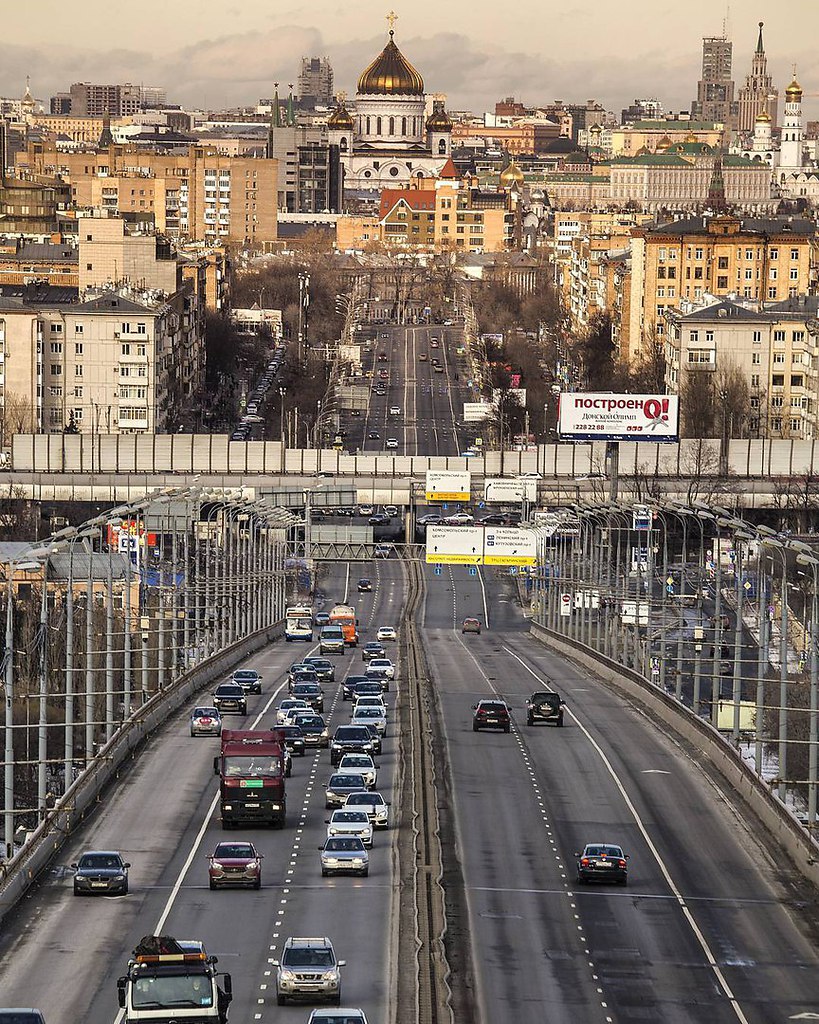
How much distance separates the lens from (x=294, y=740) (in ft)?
212

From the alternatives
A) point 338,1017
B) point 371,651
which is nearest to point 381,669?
point 371,651

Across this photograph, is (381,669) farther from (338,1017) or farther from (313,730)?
(338,1017)

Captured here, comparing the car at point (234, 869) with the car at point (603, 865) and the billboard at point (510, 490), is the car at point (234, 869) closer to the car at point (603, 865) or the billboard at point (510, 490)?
the car at point (603, 865)

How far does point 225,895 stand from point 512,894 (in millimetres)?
4828

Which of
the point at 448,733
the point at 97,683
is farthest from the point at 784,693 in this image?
the point at 97,683

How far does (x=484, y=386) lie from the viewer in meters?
198

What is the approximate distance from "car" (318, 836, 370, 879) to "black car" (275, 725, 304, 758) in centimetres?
1598

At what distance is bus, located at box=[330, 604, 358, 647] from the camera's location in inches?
4257

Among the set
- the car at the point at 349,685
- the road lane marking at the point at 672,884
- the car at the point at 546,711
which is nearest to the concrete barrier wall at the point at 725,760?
the road lane marking at the point at 672,884

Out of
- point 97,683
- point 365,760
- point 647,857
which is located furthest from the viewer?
point 97,683

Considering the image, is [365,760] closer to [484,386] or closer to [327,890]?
[327,890]

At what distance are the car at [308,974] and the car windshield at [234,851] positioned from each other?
8.46 meters

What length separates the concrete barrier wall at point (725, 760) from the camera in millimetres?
49719

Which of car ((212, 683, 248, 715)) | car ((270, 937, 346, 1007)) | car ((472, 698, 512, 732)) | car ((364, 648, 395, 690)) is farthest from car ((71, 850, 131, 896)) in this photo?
car ((364, 648, 395, 690))
